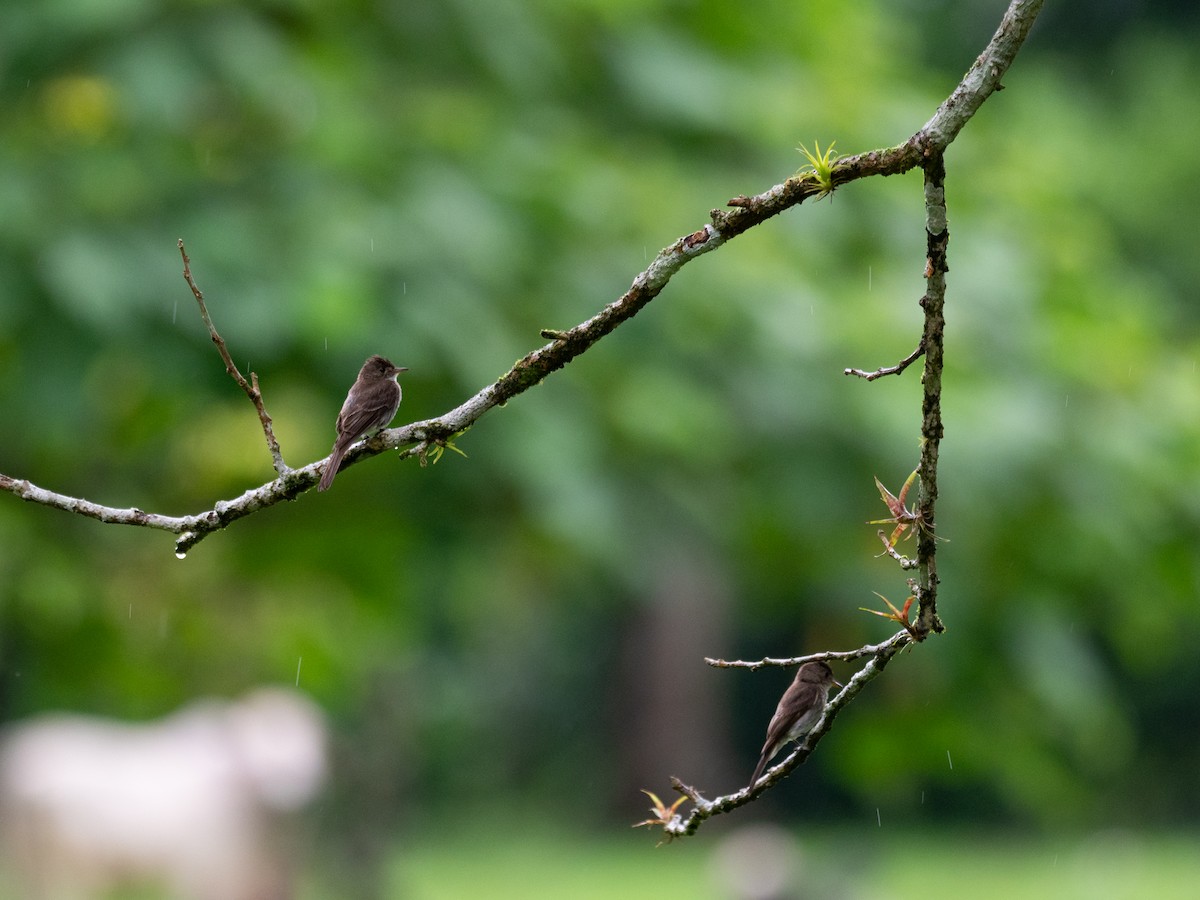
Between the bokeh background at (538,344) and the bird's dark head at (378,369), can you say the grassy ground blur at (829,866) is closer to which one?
the bokeh background at (538,344)

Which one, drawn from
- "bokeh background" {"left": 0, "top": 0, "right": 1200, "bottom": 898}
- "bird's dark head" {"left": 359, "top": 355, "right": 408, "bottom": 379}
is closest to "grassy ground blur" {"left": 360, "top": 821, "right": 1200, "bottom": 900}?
"bokeh background" {"left": 0, "top": 0, "right": 1200, "bottom": 898}

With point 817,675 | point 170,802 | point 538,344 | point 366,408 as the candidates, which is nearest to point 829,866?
point 170,802

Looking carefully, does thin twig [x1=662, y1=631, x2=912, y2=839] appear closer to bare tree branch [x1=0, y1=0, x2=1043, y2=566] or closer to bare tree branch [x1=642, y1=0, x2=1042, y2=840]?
bare tree branch [x1=642, y1=0, x2=1042, y2=840]

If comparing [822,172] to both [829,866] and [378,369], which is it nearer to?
[378,369]

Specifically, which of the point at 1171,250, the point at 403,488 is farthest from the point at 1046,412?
A: the point at 1171,250

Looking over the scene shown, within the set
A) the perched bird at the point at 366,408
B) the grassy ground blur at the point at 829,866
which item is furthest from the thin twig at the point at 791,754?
the grassy ground blur at the point at 829,866

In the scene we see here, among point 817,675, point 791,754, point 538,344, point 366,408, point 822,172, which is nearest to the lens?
point 791,754

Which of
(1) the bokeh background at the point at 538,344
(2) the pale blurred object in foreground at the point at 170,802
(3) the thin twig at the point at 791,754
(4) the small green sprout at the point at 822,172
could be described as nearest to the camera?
(3) the thin twig at the point at 791,754
